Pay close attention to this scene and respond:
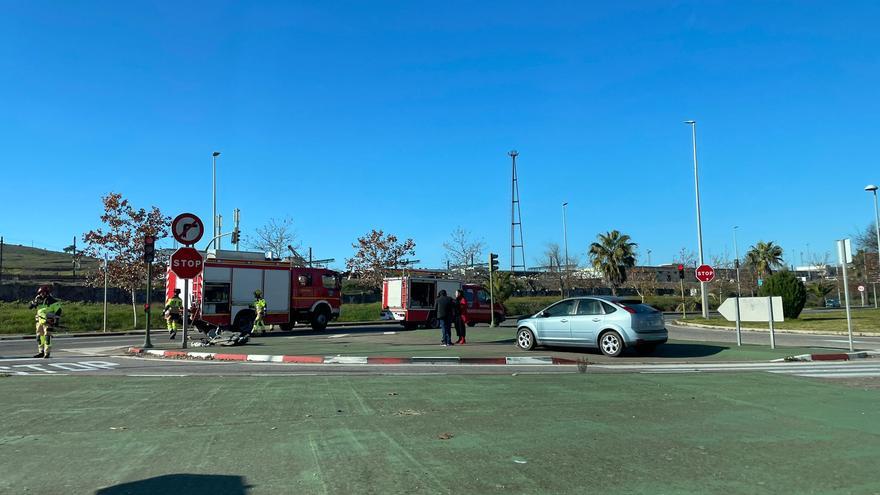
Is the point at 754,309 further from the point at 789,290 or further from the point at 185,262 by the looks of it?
the point at 789,290

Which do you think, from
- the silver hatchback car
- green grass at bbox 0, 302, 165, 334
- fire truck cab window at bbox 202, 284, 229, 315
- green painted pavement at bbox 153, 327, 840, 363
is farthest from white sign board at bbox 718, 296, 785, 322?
green grass at bbox 0, 302, 165, 334

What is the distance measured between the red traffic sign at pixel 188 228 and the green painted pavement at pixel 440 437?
7.25m

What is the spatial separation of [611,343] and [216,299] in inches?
612

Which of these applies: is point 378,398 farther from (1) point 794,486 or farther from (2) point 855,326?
(2) point 855,326

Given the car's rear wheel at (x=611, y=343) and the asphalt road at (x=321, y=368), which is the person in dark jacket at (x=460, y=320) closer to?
the asphalt road at (x=321, y=368)

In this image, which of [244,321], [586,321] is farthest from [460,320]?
[244,321]

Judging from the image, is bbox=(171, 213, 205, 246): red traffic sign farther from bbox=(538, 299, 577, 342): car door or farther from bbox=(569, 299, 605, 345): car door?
bbox=(569, 299, 605, 345): car door

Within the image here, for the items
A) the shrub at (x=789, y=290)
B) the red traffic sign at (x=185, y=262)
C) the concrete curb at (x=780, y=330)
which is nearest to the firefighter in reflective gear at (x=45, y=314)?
the red traffic sign at (x=185, y=262)

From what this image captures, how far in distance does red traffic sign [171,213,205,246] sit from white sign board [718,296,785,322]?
15166 mm

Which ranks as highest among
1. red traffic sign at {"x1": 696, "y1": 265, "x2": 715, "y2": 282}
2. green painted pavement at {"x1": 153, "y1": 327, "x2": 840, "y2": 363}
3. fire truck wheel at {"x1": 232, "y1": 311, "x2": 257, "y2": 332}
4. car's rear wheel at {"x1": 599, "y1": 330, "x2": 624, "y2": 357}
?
red traffic sign at {"x1": 696, "y1": 265, "x2": 715, "y2": 282}

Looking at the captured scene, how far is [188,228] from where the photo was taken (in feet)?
53.8

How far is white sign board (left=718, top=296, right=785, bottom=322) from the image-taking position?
53.4ft

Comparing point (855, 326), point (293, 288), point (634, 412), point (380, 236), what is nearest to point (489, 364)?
point (634, 412)

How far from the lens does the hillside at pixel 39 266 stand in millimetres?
53688
